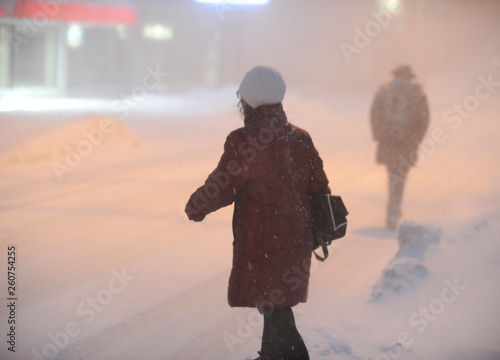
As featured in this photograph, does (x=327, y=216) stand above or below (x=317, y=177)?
below

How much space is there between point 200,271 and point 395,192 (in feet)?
9.77

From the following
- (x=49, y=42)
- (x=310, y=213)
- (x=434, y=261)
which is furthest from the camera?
(x=49, y=42)

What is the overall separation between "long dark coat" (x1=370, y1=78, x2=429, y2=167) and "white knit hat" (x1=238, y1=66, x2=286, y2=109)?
167 inches

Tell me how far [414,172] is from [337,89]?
2790cm

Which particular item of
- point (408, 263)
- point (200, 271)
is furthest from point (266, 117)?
point (200, 271)

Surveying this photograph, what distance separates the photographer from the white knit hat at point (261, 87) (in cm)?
271

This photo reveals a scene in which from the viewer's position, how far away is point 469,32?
130ft

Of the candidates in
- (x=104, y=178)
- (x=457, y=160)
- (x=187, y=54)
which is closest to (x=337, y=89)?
(x=187, y=54)

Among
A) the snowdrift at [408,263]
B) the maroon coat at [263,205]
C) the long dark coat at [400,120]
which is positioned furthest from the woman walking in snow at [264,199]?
the long dark coat at [400,120]

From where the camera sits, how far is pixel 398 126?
6730mm

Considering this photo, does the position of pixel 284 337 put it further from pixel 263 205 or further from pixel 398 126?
pixel 398 126

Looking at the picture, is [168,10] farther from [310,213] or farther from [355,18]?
[310,213]

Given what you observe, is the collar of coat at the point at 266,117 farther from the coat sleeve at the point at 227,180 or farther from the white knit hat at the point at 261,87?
the coat sleeve at the point at 227,180

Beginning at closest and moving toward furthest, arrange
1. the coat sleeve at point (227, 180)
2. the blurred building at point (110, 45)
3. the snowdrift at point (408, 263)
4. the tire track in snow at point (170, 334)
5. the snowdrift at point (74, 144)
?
1. the coat sleeve at point (227, 180)
2. the tire track in snow at point (170, 334)
3. the snowdrift at point (408, 263)
4. the snowdrift at point (74, 144)
5. the blurred building at point (110, 45)
